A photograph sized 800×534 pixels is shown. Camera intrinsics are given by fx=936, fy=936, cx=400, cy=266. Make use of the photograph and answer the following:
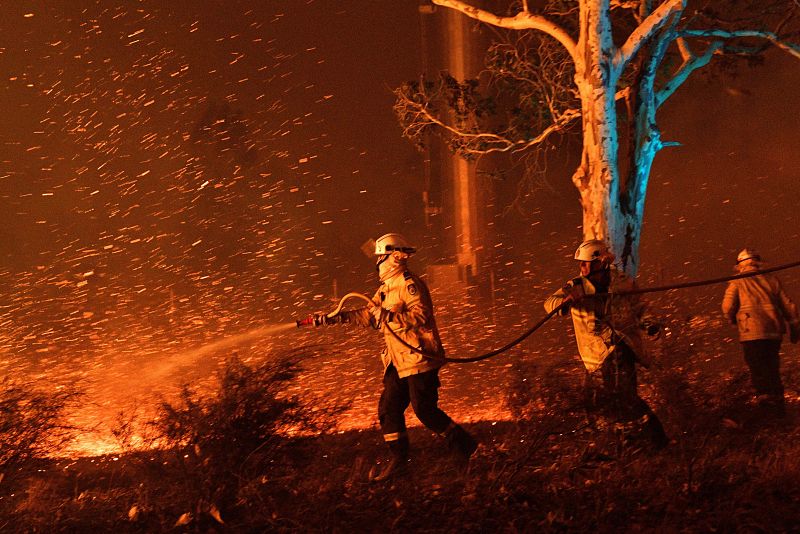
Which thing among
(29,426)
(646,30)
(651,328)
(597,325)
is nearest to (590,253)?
(597,325)

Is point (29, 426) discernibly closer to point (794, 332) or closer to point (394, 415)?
point (394, 415)

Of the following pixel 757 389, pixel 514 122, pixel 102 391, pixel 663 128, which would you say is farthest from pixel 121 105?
pixel 757 389

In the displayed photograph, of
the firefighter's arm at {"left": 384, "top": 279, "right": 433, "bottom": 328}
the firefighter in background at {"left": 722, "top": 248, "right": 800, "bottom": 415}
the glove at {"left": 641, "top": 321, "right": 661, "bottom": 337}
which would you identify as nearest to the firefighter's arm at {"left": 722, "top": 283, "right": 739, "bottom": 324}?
the firefighter in background at {"left": 722, "top": 248, "right": 800, "bottom": 415}

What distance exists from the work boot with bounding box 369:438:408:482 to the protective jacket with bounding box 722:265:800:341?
3.66 metres

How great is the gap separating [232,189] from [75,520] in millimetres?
9914

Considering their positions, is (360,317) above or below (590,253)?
below

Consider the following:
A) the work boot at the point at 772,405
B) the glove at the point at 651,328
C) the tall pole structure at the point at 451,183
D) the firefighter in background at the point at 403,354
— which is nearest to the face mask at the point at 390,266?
the firefighter in background at the point at 403,354

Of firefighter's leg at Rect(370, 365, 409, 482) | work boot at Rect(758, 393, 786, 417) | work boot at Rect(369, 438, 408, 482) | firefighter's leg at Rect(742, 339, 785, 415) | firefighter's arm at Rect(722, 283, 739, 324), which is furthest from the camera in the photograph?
firefighter's arm at Rect(722, 283, 739, 324)

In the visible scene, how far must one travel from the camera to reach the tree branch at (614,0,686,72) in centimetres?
891

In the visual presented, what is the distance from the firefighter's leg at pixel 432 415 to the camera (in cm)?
663

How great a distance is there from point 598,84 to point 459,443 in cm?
399

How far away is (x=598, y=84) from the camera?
8.86 m

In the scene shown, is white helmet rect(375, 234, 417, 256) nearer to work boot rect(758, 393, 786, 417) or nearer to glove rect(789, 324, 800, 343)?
work boot rect(758, 393, 786, 417)

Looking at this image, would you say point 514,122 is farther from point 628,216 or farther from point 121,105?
point 121,105
